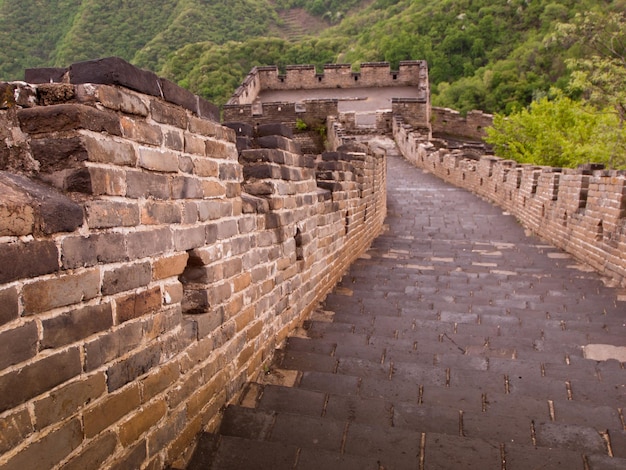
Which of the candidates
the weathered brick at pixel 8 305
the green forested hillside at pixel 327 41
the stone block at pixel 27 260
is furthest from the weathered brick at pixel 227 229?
the green forested hillside at pixel 327 41

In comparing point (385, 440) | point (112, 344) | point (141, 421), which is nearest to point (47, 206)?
point (112, 344)

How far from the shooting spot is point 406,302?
5195 millimetres

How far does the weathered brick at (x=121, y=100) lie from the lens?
5.73 ft

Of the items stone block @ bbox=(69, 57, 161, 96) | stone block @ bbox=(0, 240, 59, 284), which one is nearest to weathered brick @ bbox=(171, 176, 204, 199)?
stone block @ bbox=(69, 57, 161, 96)

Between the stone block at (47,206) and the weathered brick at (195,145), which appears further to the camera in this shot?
the weathered brick at (195,145)

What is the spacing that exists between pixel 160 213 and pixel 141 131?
0.35 metres

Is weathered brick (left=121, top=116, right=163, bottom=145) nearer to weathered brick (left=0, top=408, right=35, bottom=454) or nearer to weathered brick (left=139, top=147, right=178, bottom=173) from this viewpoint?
weathered brick (left=139, top=147, right=178, bottom=173)

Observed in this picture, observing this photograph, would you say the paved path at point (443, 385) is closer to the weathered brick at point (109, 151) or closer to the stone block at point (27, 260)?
the stone block at point (27, 260)

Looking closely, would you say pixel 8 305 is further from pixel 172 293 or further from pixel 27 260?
pixel 172 293

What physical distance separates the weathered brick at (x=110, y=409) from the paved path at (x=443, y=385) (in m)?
0.57

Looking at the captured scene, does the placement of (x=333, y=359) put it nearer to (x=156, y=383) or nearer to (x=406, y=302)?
(x=156, y=383)

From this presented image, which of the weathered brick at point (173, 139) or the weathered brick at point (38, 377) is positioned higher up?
the weathered brick at point (173, 139)

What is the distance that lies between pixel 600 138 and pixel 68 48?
144 ft

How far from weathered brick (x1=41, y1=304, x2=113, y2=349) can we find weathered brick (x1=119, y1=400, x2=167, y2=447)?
0.41 metres
